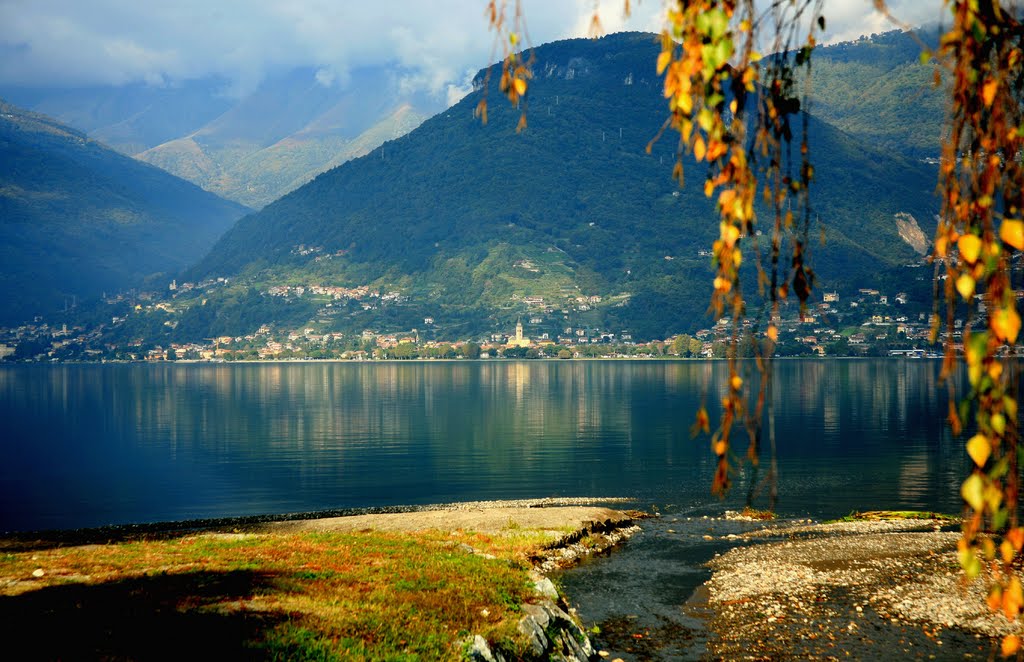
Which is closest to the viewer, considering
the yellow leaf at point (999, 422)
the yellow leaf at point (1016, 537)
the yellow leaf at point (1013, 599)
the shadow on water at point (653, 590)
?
the yellow leaf at point (1013, 599)

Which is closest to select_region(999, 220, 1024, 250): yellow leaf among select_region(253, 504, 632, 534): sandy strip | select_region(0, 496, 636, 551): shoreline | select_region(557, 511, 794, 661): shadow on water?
select_region(557, 511, 794, 661): shadow on water

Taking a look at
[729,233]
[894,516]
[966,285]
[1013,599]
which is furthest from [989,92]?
[894,516]

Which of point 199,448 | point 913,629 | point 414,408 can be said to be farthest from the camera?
point 414,408

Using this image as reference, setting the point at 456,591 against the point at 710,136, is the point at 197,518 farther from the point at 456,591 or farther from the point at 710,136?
the point at 710,136

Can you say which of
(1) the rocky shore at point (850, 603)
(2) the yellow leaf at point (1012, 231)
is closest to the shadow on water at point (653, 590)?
(1) the rocky shore at point (850, 603)

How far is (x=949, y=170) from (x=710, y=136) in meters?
1.11

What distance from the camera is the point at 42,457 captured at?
74.3 metres

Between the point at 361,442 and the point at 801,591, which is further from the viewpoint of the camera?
the point at 361,442

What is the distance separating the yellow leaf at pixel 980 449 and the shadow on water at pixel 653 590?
57.7 ft

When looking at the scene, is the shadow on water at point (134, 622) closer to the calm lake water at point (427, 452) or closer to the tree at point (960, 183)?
the tree at point (960, 183)

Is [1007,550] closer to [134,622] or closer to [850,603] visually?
[134,622]

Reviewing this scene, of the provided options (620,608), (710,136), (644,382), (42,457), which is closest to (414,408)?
(42,457)

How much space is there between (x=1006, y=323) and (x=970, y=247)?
1.09ft

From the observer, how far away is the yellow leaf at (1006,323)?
10.0 feet
